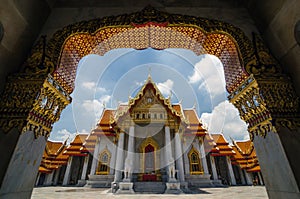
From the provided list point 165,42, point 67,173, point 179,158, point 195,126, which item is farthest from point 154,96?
point 67,173

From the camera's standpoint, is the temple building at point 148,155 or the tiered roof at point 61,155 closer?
the temple building at point 148,155

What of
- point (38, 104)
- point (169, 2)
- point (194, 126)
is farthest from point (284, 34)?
point (194, 126)

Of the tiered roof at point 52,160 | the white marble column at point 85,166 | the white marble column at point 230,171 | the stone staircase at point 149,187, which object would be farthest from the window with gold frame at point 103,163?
the white marble column at point 230,171

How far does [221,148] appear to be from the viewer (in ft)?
57.3

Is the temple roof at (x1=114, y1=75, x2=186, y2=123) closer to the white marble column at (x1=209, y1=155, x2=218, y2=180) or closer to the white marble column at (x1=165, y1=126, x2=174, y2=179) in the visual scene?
the white marble column at (x1=165, y1=126, x2=174, y2=179)

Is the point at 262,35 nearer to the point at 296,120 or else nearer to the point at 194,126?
the point at 296,120

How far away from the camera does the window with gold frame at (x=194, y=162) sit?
1404 cm

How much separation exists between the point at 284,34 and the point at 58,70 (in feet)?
10.6

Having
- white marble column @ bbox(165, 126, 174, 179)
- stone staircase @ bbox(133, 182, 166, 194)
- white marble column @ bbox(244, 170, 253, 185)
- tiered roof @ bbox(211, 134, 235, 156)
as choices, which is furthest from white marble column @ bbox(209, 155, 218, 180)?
stone staircase @ bbox(133, 182, 166, 194)

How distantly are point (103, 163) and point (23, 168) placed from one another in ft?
46.2

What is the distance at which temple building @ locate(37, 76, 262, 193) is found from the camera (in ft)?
37.4

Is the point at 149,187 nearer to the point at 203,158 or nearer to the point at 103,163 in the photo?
the point at 103,163

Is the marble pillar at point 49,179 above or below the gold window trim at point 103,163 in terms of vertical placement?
below

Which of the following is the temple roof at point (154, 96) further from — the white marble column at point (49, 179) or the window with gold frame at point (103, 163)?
the white marble column at point (49, 179)
